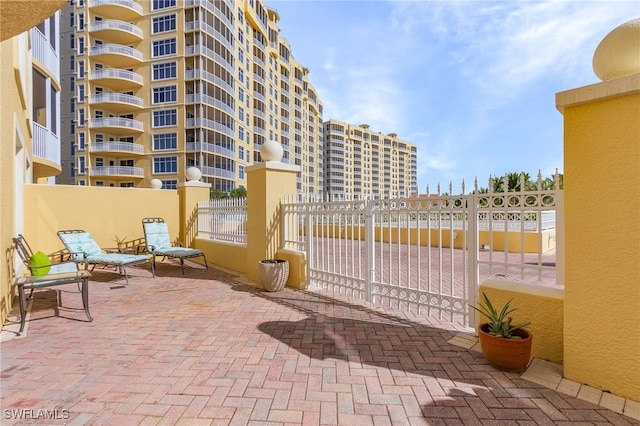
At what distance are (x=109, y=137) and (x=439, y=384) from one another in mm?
38083

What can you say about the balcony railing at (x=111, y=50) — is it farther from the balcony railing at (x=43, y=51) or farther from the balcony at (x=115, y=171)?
the balcony railing at (x=43, y=51)

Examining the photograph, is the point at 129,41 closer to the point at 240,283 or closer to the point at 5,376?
the point at 240,283

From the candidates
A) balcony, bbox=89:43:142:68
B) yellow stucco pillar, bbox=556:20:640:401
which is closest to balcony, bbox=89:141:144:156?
balcony, bbox=89:43:142:68

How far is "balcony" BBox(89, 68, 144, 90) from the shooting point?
29.5 m

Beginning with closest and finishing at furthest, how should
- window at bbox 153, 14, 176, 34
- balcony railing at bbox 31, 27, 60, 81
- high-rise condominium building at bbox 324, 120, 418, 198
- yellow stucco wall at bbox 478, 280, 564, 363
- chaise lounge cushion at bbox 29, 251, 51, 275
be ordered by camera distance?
yellow stucco wall at bbox 478, 280, 564, 363 < chaise lounge cushion at bbox 29, 251, 51, 275 < balcony railing at bbox 31, 27, 60, 81 < window at bbox 153, 14, 176, 34 < high-rise condominium building at bbox 324, 120, 418, 198

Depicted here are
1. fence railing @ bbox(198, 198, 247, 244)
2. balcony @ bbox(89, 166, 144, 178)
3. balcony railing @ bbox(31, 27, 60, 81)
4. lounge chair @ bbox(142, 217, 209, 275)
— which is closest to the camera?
lounge chair @ bbox(142, 217, 209, 275)

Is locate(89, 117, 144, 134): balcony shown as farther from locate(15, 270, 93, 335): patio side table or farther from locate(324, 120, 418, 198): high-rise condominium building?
locate(324, 120, 418, 198): high-rise condominium building

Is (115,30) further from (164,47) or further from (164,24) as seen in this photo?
(164,24)

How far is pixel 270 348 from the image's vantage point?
339 cm

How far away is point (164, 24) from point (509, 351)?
38436mm

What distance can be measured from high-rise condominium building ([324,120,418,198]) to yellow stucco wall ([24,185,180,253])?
60743 millimetres

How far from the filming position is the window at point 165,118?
101 feet

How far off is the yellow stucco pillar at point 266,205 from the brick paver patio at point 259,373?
191 cm

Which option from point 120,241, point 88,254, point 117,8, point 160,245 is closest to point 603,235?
point 88,254
